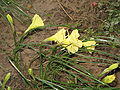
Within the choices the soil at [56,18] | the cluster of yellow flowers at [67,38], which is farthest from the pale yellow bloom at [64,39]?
the soil at [56,18]

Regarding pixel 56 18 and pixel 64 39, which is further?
pixel 56 18

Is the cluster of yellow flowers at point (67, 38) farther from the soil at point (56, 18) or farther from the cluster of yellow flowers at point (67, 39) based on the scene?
the soil at point (56, 18)

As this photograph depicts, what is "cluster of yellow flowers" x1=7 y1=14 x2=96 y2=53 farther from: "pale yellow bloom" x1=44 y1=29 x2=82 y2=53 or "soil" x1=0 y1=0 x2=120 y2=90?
"soil" x1=0 y1=0 x2=120 y2=90

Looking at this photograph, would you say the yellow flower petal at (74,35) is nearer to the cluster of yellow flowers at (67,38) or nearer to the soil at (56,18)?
the cluster of yellow flowers at (67,38)

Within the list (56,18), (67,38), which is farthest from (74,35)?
(56,18)

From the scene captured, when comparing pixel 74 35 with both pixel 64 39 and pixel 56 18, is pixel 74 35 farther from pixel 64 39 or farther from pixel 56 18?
pixel 56 18

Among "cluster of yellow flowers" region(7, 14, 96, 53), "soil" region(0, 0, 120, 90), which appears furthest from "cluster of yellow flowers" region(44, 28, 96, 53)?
"soil" region(0, 0, 120, 90)

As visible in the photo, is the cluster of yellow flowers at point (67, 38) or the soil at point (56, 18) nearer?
the cluster of yellow flowers at point (67, 38)

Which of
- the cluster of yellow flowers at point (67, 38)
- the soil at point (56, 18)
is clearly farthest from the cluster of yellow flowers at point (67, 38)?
the soil at point (56, 18)
